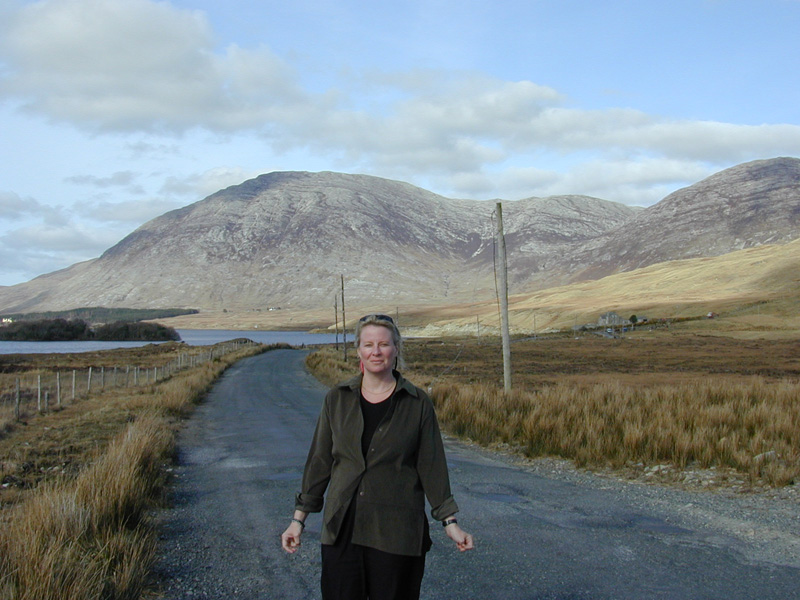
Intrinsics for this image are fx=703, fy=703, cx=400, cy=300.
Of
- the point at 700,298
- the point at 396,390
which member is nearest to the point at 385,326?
the point at 396,390

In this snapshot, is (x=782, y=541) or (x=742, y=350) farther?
(x=742, y=350)

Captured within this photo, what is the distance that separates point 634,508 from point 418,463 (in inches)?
200

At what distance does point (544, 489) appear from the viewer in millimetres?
8875

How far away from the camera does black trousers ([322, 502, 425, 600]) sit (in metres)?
3.50

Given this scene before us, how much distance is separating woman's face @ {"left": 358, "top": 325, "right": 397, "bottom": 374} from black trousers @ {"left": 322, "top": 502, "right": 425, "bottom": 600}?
2.34 feet

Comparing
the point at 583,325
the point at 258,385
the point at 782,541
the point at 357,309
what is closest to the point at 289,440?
the point at 782,541

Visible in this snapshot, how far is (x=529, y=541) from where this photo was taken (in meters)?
6.35

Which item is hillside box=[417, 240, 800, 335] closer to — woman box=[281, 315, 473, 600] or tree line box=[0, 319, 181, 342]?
tree line box=[0, 319, 181, 342]

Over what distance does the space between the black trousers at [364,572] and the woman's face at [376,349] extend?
0.71 meters

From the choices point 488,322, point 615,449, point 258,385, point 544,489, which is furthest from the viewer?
point 488,322

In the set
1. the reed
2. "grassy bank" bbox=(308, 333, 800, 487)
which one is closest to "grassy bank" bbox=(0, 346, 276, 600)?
"grassy bank" bbox=(308, 333, 800, 487)

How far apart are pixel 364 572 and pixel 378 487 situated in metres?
0.44

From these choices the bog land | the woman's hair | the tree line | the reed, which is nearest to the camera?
the woman's hair

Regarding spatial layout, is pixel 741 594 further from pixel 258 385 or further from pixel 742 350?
pixel 742 350
